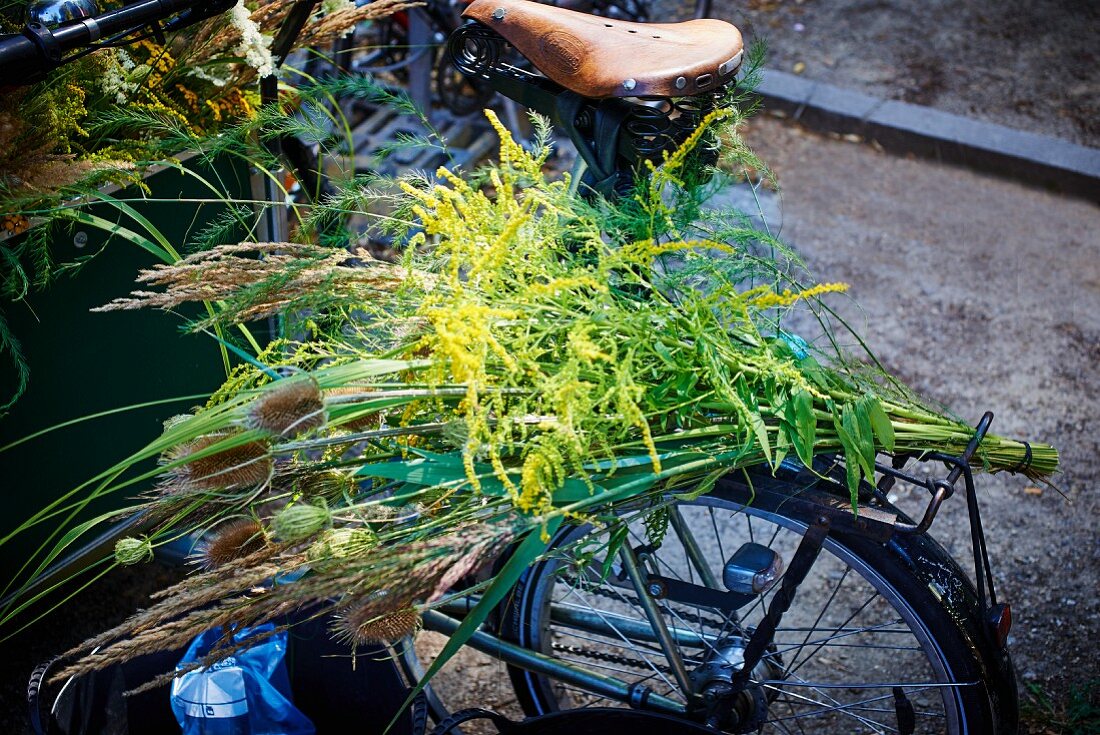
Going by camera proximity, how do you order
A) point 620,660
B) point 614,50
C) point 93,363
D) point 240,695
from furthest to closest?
point 620,660, point 93,363, point 614,50, point 240,695

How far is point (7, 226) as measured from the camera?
Result: 1.87 meters

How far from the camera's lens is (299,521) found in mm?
1359

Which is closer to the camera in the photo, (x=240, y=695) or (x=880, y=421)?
(x=880, y=421)

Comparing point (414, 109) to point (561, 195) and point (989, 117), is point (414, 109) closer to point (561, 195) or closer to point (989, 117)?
point (561, 195)

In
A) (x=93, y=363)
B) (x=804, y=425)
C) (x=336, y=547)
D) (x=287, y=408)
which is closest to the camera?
(x=287, y=408)

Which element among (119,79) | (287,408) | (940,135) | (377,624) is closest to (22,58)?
(119,79)

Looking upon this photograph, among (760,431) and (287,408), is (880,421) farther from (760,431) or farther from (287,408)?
(287,408)

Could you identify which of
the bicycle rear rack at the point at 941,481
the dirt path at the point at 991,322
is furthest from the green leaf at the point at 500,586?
the dirt path at the point at 991,322

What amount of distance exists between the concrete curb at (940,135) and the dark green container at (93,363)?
395 centimetres

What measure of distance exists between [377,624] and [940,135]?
15.6ft

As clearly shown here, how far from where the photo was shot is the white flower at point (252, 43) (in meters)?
2.11

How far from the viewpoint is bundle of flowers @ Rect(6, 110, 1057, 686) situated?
1368 mm

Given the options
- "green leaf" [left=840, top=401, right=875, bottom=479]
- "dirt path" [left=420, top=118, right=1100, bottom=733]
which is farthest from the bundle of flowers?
"dirt path" [left=420, top=118, right=1100, bottom=733]

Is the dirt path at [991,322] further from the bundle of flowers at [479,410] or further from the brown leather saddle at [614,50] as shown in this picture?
the bundle of flowers at [479,410]
